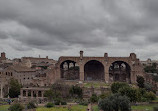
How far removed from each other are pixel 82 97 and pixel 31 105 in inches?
577

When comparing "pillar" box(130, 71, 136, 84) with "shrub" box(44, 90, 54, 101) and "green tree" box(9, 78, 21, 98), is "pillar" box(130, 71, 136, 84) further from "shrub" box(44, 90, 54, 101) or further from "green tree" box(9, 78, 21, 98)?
"green tree" box(9, 78, 21, 98)

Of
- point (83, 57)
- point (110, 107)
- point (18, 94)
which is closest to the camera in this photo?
point (110, 107)

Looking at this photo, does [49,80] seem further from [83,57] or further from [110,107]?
[110,107]

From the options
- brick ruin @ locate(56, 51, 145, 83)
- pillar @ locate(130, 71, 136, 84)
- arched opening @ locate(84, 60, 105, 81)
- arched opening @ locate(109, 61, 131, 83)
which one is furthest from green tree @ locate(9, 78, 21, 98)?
pillar @ locate(130, 71, 136, 84)

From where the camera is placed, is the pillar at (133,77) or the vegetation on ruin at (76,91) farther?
the pillar at (133,77)

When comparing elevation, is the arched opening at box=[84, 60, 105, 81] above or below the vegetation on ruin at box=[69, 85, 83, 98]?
above

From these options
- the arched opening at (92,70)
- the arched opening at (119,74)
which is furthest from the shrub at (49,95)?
the arched opening at (92,70)

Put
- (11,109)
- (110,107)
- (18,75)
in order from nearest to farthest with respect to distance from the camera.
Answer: (110,107), (11,109), (18,75)

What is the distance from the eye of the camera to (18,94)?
44469 mm

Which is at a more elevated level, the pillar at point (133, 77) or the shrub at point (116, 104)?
the pillar at point (133, 77)

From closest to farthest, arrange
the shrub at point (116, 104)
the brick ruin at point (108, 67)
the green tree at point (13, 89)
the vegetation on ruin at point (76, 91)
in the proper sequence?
the shrub at point (116, 104) → the vegetation on ruin at point (76, 91) → the green tree at point (13, 89) → the brick ruin at point (108, 67)

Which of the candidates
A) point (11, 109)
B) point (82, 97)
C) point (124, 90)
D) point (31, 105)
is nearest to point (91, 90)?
point (82, 97)

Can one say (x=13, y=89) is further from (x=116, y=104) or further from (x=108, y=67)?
(x=116, y=104)

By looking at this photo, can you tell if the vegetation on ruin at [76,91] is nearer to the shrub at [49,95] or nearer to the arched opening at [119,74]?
the shrub at [49,95]
